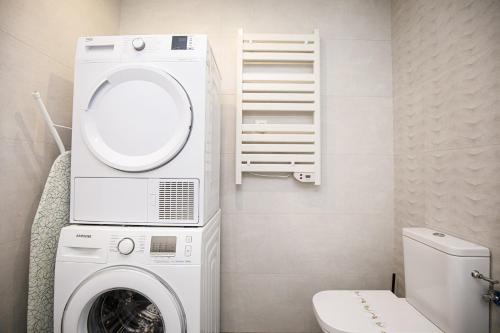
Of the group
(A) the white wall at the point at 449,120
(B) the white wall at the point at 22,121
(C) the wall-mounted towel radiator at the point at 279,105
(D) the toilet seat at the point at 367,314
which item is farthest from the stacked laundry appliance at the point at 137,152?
(A) the white wall at the point at 449,120

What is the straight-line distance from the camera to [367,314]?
111cm

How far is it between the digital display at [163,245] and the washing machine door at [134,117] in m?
0.31

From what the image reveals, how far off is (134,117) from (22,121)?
1.53 feet

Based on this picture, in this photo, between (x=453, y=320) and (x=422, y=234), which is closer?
(x=453, y=320)

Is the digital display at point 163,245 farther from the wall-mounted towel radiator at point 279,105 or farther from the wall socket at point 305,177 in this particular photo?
the wall socket at point 305,177

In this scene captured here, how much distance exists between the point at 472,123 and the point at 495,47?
29 centimetres

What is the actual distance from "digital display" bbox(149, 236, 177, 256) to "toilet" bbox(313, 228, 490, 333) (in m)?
0.74

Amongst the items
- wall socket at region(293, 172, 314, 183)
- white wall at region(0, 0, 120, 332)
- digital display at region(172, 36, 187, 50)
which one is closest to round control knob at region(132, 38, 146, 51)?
digital display at region(172, 36, 187, 50)

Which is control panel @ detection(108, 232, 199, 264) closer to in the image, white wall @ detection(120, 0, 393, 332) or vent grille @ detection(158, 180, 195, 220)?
vent grille @ detection(158, 180, 195, 220)

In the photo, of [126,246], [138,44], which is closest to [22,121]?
[138,44]

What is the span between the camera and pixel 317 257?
5.13 ft

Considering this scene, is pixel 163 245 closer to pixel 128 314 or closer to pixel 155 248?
pixel 155 248

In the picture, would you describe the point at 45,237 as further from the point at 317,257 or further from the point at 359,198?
the point at 359,198

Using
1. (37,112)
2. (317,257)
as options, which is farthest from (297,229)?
(37,112)
